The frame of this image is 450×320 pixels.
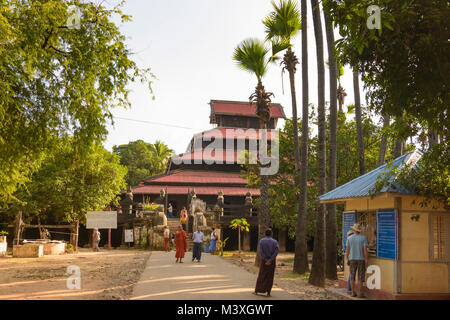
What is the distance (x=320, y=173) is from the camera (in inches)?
573

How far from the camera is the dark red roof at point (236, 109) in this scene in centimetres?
4431

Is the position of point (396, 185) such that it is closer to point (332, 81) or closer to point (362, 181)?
point (362, 181)

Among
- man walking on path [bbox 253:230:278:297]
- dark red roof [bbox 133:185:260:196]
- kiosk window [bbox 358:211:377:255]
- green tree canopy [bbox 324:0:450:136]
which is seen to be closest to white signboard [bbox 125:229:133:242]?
dark red roof [bbox 133:185:260:196]

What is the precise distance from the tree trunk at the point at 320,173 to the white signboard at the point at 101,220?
17.5 m

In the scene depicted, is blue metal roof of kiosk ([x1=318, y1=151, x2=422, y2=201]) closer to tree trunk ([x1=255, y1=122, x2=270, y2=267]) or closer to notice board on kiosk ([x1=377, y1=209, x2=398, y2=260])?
notice board on kiosk ([x1=377, y1=209, x2=398, y2=260])

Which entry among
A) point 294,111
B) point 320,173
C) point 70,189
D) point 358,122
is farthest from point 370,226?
point 70,189

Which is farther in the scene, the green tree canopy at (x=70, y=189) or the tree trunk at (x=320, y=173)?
the green tree canopy at (x=70, y=189)

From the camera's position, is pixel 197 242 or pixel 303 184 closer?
pixel 303 184

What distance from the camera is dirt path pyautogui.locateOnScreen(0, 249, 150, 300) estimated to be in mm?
10793

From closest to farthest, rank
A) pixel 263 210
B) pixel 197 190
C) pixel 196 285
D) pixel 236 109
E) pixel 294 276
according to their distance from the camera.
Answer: pixel 196 285
pixel 294 276
pixel 263 210
pixel 197 190
pixel 236 109

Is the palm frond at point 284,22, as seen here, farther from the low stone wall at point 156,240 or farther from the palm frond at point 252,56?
the low stone wall at point 156,240

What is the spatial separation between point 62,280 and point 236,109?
108ft

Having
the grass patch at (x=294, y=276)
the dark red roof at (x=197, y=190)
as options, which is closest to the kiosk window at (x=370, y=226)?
the grass patch at (x=294, y=276)

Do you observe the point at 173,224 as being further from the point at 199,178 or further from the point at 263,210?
the point at 263,210
